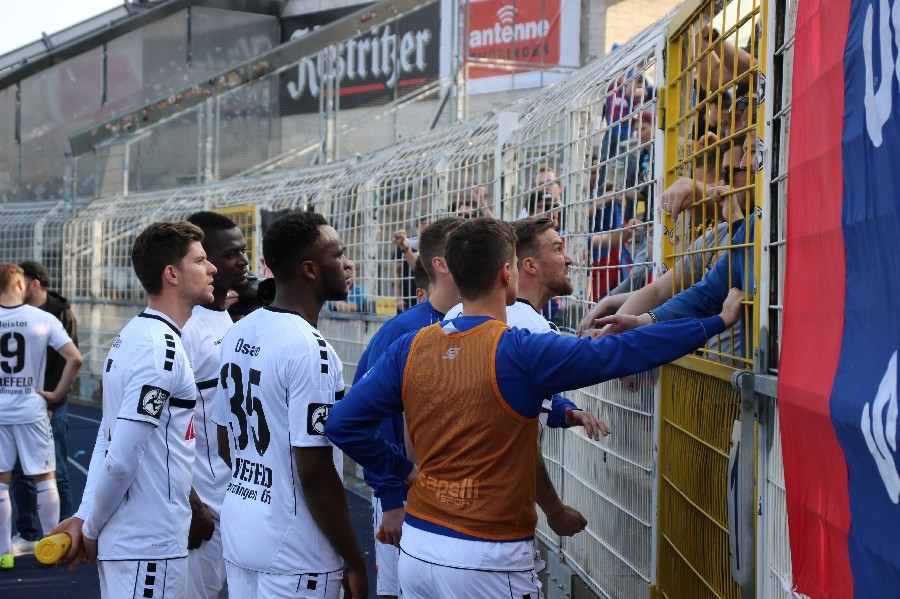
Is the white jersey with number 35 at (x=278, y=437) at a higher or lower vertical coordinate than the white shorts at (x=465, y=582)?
higher

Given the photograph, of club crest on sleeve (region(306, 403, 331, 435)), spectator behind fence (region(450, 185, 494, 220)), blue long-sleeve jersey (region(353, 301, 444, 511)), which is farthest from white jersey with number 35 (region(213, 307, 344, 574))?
spectator behind fence (region(450, 185, 494, 220))

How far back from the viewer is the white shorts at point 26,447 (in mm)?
7785

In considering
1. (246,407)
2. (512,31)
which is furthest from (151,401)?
(512,31)

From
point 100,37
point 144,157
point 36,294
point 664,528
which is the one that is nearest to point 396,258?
point 36,294

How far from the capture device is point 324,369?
350 centimetres

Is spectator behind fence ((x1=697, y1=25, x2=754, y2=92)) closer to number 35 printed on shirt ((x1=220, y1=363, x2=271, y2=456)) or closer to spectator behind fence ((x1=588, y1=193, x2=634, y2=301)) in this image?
spectator behind fence ((x1=588, y1=193, x2=634, y2=301))

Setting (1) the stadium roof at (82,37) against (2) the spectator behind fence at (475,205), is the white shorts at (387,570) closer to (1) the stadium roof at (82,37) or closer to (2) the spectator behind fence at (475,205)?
(2) the spectator behind fence at (475,205)

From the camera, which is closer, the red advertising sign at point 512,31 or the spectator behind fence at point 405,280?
the spectator behind fence at point 405,280

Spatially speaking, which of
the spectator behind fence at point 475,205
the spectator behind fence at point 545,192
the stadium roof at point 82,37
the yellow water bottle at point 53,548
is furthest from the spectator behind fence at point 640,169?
the stadium roof at point 82,37

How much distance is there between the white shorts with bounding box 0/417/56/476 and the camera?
7785mm

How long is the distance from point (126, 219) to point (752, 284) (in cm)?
1477

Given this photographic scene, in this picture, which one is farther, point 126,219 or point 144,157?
point 144,157

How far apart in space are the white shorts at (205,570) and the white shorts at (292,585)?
1157mm

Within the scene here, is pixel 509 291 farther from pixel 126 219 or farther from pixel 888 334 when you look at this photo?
pixel 126 219
